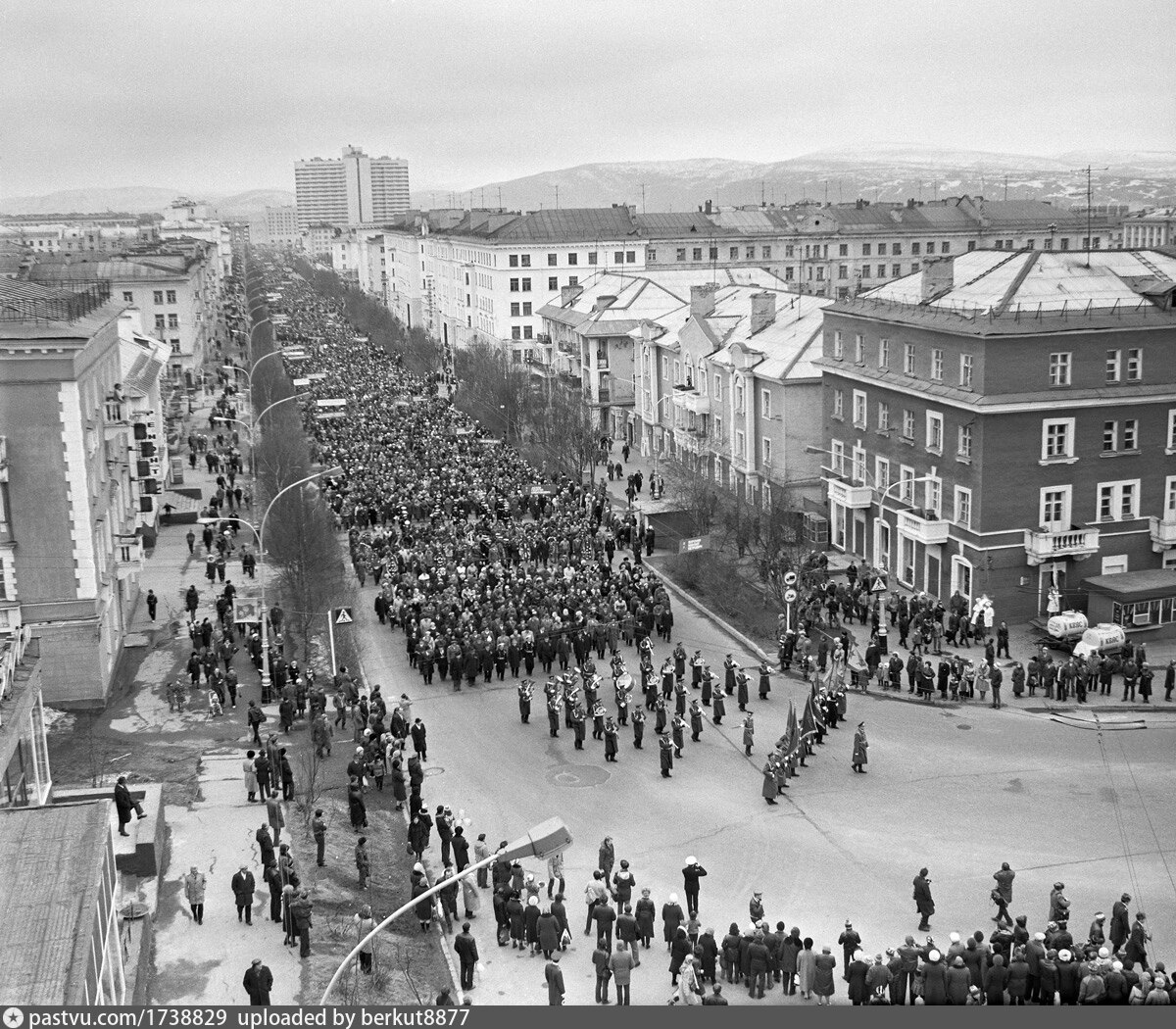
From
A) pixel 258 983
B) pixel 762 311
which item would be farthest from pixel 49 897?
pixel 762 311

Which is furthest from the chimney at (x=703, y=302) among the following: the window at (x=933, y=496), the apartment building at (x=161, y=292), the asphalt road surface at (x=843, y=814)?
the apartment building at (x=161, y=292)

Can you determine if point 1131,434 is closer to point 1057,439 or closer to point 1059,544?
point 1057,439

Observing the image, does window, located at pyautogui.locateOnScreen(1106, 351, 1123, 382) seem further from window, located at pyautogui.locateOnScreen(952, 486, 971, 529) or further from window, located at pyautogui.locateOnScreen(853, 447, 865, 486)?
window, located at pyautogui.locateOnScreen(853, 447, 865, 486)

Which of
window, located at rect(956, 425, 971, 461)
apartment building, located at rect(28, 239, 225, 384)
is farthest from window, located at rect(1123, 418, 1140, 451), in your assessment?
apartment building, located at rect(28, 239, 225, 384)

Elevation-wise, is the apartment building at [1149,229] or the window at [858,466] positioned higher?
the apartment building at [1149,229]

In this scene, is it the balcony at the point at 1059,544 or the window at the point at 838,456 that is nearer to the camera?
the balcony at the point at 1059,544

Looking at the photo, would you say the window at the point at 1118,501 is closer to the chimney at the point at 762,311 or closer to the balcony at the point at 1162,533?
the balcony at the point at 1162,533

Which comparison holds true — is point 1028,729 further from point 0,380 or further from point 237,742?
point 0,380
